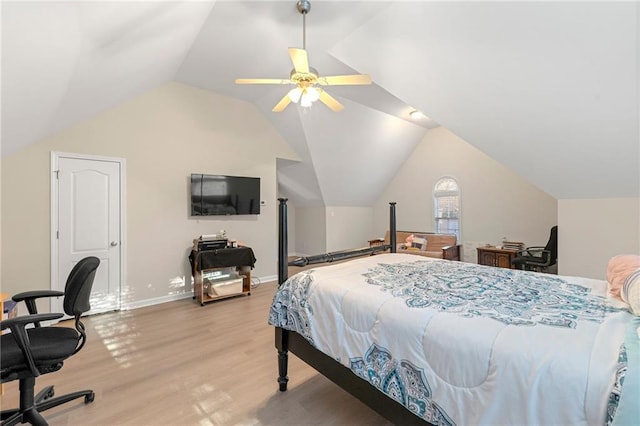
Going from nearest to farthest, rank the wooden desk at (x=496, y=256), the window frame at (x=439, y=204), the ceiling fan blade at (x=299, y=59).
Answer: the ceiling fan blade at (x=299, y=59), the wooden desk at (x=496, y=256), the window frame at (x=439, y=204)

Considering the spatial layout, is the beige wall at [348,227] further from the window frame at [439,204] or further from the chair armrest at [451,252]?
the chair armrest at [451,252]

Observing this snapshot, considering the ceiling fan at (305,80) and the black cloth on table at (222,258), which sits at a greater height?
A: the ceiling fan at (305,80)

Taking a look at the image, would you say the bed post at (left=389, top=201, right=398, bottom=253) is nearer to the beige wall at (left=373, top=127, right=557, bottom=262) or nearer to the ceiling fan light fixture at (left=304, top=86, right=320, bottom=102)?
the ceiling fan light fixture at (left=304, top=86, right=320, bottom=102)

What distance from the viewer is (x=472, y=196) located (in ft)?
19.6

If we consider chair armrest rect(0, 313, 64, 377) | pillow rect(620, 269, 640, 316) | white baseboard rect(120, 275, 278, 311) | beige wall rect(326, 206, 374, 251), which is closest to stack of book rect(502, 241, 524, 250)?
beige wall rect(326, 206, 374, 251)

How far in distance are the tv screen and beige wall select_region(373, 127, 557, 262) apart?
3.92 meters

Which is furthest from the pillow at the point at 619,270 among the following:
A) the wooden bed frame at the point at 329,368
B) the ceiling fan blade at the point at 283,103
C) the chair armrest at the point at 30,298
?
the chair armrest at the point at 30,298

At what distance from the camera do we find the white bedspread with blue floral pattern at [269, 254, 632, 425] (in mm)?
896

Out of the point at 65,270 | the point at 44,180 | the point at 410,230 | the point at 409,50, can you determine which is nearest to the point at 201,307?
the point at 65,270

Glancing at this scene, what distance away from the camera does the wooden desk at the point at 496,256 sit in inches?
197

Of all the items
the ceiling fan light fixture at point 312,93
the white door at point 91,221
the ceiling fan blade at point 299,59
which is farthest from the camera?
the white door at point 91,221

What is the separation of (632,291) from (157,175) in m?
4.82

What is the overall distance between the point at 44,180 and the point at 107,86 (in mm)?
1374

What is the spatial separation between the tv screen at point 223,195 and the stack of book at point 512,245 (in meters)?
4.61
